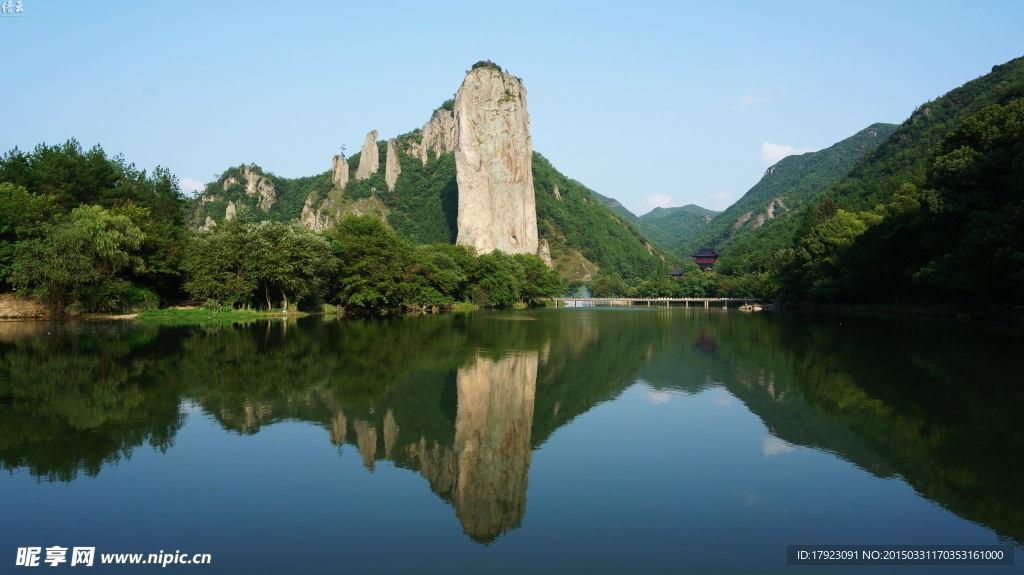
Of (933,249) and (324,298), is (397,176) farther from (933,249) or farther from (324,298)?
(933,249)

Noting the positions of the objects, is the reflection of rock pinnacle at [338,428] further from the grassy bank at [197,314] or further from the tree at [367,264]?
the tree at [367,264]

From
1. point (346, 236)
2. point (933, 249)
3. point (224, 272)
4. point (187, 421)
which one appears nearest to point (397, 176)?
Answer: point (346, 236)

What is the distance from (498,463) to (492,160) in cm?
10996

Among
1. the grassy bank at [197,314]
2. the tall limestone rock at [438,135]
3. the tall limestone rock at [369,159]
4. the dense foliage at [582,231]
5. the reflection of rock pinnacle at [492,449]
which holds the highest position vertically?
the tall limestone rock at [438,135]

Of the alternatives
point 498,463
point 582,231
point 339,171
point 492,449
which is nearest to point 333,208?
point 339,171

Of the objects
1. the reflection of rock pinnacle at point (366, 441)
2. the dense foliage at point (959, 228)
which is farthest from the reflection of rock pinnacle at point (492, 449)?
the dense foliage at point (959, 228)

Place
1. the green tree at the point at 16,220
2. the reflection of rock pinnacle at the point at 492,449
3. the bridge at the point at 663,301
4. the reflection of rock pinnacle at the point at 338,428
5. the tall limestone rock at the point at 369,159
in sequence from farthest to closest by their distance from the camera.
Result: the tall limestone rock at the point at 369,159
the bridge at the point at 663,301
the green tree at the point at 16,220
the reflection of rock pinnacle at the point at 338,428
the reflection of rock pinnacle at the point at 492,449

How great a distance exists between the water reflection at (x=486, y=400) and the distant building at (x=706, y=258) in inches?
4886

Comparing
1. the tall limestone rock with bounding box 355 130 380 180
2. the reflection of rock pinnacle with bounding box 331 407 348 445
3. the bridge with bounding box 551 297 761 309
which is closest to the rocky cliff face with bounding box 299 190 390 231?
the tall limestone rock with bounding box 355 130 380 180

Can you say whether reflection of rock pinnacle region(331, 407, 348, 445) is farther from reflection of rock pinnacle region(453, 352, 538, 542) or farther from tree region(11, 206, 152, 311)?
tree region(11, 206, 152, 311)

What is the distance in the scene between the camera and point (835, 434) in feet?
29.3

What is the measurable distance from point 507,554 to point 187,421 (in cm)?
686

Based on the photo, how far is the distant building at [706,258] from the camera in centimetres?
14200

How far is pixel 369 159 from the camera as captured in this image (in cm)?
15425
